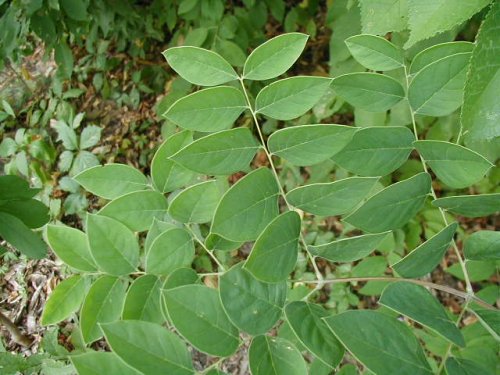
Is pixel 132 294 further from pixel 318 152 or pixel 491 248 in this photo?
pixel 491 248

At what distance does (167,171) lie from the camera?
88 cm

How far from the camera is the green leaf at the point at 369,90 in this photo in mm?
805

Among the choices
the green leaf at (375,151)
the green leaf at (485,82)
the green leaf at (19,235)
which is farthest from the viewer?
the green leaf at (19,235)

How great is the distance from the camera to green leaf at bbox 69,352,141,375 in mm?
654

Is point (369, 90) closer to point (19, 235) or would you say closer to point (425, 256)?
point (425, 256)

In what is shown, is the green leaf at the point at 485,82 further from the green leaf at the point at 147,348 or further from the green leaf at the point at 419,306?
the green leaf at the point at 147,348

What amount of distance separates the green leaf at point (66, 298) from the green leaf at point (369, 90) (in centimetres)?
57

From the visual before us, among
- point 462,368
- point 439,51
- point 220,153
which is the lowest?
point 462,368

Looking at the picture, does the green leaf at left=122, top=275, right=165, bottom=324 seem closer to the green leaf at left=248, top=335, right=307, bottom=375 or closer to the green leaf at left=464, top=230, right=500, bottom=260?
the green leaf at left=248, top=335, right=307, bottom=375

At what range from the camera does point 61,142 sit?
9.61 ft

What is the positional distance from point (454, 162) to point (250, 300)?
1.27 ft

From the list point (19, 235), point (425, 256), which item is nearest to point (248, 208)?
point (425, 256)

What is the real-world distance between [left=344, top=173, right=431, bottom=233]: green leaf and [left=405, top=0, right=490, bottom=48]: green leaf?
0.23 m

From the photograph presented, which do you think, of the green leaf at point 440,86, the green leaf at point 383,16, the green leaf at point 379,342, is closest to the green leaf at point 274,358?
the green leaf at point 379,342
